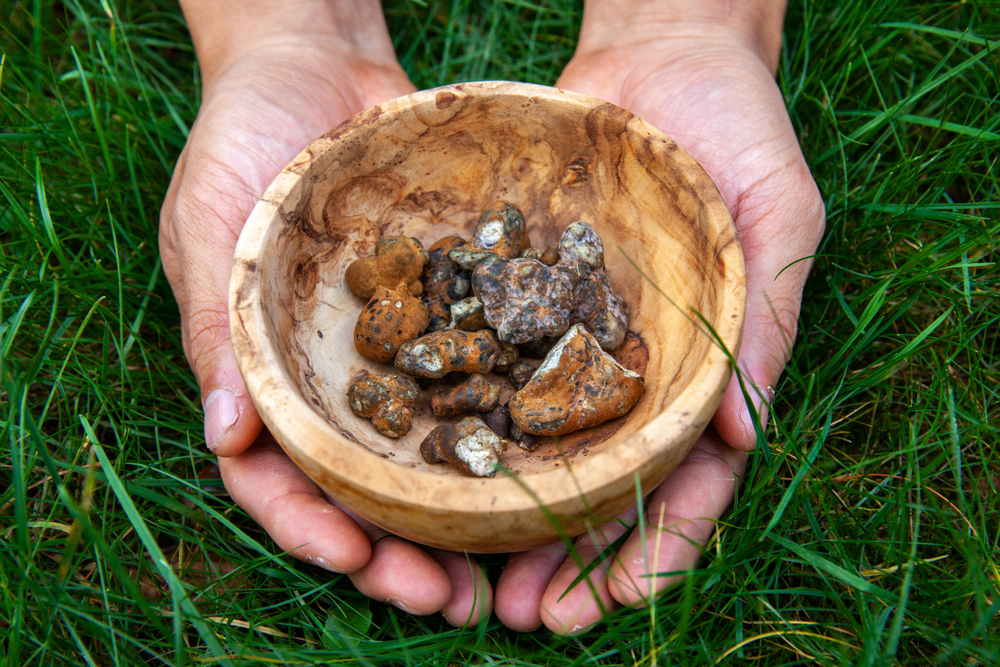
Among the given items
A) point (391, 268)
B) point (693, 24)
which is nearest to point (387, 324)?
point (391, 268)

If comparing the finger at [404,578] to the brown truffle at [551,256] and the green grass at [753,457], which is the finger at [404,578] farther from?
the brown truffle at [551,256]

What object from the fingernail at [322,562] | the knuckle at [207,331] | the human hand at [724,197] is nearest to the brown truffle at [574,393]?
the human hand at [724,197]

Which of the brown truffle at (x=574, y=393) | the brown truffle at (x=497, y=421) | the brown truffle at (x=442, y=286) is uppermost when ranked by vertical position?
the brown truffle at (x=442, y=286)

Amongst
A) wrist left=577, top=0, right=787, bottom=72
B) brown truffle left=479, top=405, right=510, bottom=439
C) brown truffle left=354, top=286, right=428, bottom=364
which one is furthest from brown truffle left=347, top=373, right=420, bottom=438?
wrist left=577, top=0, right=787, bottom=72

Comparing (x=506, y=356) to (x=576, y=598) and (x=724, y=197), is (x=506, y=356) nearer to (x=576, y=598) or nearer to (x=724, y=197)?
(x=576, y=598)

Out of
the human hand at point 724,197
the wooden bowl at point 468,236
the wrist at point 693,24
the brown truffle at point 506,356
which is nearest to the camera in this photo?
the wooden bowl at point 468,236

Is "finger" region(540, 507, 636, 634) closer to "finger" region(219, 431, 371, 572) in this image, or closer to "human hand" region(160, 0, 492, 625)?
"human hand" region(160, 0, 492, 625)

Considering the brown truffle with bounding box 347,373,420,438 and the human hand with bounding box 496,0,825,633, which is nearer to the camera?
the human hand with bounding box 496,0,825,633
